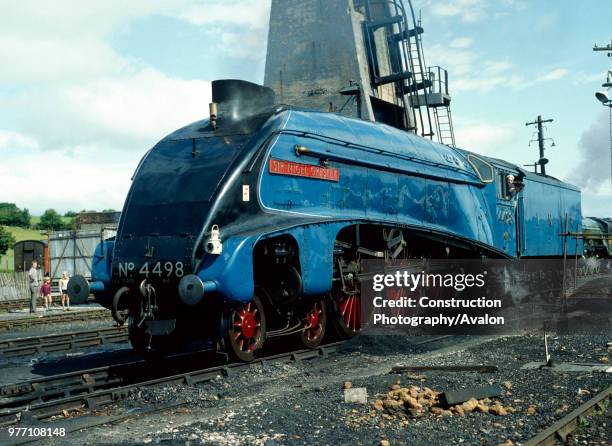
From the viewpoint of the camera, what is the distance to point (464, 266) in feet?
45.4

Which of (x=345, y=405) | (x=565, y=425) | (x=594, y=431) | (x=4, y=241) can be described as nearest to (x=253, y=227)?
(x=345, y=405)

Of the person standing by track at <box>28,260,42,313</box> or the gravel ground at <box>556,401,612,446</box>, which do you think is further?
the person standing by track at <box>28,260,42,313</box>

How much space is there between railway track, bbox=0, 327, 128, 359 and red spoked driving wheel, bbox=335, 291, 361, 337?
457 cm

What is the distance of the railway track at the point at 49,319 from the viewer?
55.0 feet

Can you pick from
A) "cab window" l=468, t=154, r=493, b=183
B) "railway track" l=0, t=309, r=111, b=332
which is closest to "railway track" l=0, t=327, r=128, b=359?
"railway track" l=0, t=309, r=111, b=332

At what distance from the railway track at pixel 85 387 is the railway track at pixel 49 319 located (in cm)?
872

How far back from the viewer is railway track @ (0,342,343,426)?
6945 mm

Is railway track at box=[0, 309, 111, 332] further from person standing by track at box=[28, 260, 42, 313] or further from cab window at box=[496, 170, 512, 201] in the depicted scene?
cab window at box=[496, 170, 512, 201]

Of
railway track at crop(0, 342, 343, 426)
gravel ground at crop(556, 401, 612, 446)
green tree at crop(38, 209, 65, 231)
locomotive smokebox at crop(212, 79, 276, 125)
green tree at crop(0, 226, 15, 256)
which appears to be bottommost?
gravel ground at crop(556, 401, 612, 446)

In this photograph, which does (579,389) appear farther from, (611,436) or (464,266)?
(464,266)

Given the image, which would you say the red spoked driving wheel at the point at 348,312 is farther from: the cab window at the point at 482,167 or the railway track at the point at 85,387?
the cab window at the point at 482,167

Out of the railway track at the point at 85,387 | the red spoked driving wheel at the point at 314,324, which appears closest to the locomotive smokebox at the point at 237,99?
the red spoked driving wheel at the point at 314,324

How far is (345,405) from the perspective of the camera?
22.5 ft

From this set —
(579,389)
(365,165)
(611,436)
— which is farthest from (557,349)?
(611,436)
